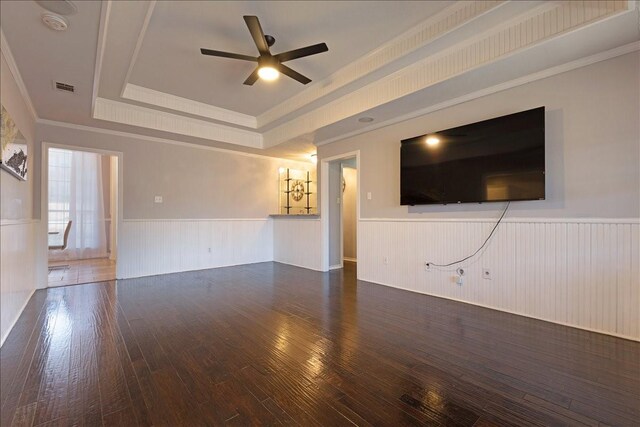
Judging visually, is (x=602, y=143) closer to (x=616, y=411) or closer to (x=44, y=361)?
(x=616, y=411)

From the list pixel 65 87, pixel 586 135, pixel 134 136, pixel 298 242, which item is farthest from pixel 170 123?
pixel 586 135

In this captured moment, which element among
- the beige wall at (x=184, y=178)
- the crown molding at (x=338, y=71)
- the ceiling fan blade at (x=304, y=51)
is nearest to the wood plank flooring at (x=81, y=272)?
the beige wall at (x=184, y=178)

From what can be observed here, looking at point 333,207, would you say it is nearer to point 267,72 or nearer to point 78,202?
point 267,72

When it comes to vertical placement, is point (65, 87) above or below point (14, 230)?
above

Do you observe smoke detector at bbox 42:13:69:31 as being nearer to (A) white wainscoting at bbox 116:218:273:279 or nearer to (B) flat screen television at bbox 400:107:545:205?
(A) white wainscoting at bbox 116:218:273:279

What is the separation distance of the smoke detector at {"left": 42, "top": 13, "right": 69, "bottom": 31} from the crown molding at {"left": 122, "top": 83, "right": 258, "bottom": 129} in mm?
1807

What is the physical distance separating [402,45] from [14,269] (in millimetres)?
4565

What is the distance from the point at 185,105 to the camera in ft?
14.9

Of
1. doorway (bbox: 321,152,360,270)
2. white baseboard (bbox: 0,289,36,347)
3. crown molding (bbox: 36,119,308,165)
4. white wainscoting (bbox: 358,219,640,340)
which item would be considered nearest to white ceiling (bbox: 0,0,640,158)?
crown molding (bbox: 36,119,308,165)

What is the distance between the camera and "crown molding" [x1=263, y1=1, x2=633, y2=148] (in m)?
2.16

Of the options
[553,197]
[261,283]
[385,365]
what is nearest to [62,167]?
[261,283]

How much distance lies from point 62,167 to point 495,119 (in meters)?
8.71

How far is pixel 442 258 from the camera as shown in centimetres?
368

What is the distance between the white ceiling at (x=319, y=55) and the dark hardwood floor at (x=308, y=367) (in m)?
2.50
